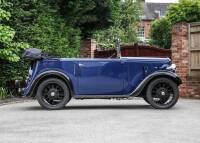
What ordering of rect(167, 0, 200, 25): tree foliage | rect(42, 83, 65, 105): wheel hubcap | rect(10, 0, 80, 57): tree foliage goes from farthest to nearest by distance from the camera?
1. rect(167, 0, 200, 25): tree foliage
2. rect(10, 0, 80, 57): tree foliage
3. rect(42, 83, 65, 105): wheel hubcap

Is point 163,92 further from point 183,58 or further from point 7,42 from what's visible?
point 7,42

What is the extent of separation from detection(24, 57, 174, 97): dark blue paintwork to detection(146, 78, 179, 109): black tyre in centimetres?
28

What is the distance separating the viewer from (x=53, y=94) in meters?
14.0

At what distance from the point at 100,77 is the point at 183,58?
4.89 meters

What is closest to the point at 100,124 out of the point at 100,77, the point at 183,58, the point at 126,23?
the point at 100,77

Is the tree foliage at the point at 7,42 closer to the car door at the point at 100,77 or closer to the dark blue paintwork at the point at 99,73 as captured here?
the dark blue paintwork at the point at 99,73

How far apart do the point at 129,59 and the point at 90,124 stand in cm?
359

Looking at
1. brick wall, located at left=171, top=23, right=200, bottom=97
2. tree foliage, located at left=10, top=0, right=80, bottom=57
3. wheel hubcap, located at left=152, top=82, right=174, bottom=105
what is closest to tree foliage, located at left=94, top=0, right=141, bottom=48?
tree foliage, located at left=10, top=0, right=80, bottom=57

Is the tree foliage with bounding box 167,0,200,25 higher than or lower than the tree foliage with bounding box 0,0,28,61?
higher

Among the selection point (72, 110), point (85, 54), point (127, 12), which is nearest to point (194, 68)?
point (72, 110)

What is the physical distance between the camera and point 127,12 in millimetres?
49438

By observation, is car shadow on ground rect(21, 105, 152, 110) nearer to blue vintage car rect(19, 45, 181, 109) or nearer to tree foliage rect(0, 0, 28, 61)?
blue vintage car rect(19, 45, 181, 109)

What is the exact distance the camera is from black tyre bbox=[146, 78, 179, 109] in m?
14.0

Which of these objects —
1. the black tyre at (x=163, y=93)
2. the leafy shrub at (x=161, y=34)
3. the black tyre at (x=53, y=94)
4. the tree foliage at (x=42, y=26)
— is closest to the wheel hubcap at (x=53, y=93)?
the black tyre at (x=53, y=94)
